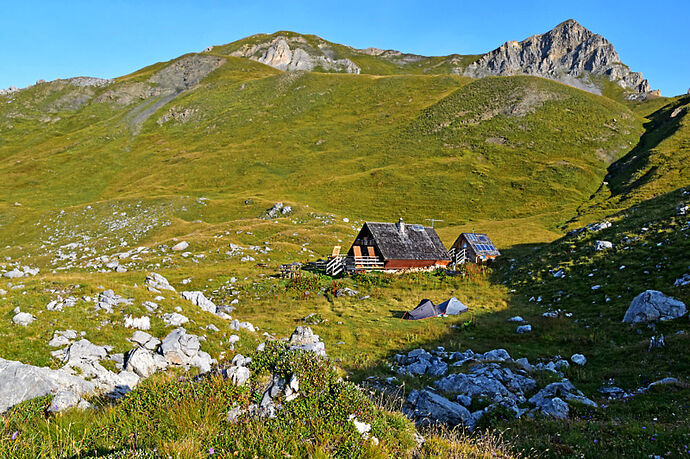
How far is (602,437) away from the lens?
828 centimetres

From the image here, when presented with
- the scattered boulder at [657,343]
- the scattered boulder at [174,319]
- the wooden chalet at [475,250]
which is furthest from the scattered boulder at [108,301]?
the wooden chalet at [475,250]

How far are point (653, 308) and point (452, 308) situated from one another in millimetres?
11954

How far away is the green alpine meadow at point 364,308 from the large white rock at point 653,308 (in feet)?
0.37

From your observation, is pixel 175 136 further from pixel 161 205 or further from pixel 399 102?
pixel 399 102

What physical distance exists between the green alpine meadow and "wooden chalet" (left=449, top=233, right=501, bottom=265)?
0.21 metres

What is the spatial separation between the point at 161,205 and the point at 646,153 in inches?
4665

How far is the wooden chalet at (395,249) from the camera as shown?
40.5 m

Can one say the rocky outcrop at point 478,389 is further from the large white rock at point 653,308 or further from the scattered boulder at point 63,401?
the scattered boulder at point 63,401

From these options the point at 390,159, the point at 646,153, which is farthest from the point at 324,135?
the point at 646,153

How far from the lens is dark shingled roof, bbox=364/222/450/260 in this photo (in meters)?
41.1

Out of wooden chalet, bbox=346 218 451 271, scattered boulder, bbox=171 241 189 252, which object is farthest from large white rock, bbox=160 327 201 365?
scattered boulder, bbox=171 241 189 252

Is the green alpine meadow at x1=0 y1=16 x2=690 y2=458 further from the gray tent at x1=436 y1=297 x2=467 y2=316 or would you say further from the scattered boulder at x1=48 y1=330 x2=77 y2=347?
the gray tent at x1=436 y1=297 x2=467 y2=316

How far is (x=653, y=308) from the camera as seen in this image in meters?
17.3

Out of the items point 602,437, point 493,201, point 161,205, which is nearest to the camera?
point 602,437
